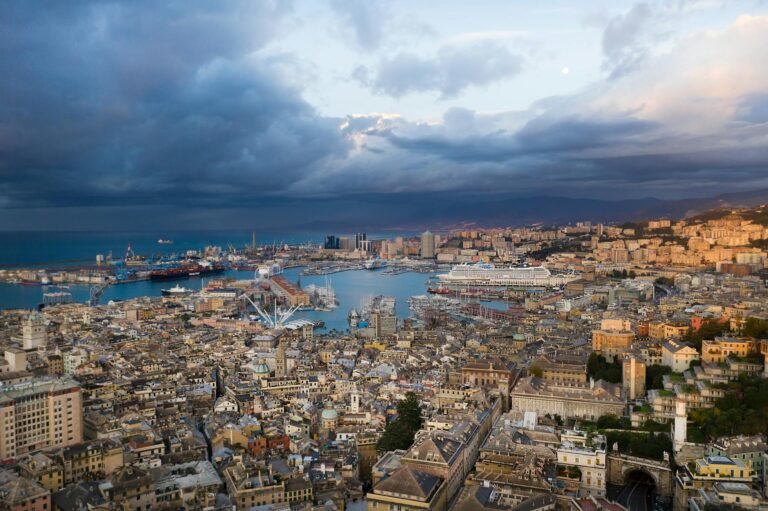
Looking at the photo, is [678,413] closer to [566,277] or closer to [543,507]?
[543,507]

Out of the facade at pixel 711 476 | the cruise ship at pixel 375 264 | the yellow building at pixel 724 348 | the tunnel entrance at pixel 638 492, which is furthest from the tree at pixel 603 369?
the cruise ship at pixel 375 264

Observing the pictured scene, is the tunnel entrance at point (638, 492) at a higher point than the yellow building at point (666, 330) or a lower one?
lower

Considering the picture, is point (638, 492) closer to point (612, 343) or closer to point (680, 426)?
point (680, 426)

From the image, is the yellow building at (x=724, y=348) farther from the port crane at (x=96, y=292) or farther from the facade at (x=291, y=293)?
the port crane at (x=96, y=292)

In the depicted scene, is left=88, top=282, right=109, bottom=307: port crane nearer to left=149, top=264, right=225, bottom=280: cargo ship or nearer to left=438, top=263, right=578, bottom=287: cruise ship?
A: left=149, top=264, right=225, bottom=280: cargo ship

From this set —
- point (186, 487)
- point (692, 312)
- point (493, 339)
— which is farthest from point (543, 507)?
point (692, 312)

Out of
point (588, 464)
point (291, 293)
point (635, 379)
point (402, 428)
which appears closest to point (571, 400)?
point (635, 379)

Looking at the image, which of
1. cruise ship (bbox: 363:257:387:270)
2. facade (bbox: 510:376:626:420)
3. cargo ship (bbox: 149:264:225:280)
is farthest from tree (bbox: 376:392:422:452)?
cruise ship (bbox: 363:257:387:270)
